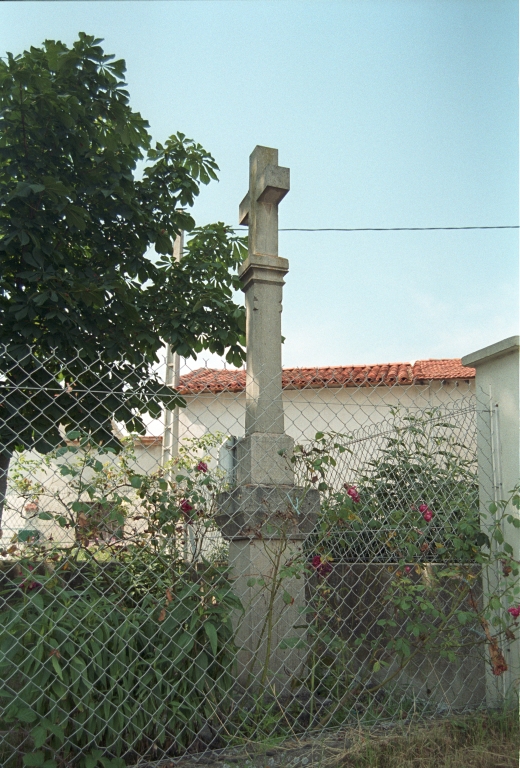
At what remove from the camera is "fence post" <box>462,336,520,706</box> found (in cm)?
280

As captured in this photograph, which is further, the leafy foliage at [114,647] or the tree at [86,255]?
the tree at [86,255]

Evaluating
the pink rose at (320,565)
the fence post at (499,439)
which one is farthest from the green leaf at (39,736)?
the fence post at (499,439)

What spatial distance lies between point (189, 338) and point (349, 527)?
68.5 inches

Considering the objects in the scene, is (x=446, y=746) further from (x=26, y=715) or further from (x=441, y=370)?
(x=441, y=370)

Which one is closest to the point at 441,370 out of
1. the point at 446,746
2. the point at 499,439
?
the point at 499,439

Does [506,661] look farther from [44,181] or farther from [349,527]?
[44,181]

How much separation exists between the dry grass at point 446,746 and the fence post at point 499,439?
0.23 meters

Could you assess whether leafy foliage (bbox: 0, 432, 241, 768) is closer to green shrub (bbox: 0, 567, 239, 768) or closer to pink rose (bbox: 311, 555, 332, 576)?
green shrub (bbox: 0, 567, 239, 768)

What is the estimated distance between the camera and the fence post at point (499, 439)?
280 cm

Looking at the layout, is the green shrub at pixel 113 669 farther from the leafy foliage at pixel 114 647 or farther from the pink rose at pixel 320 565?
the pink rose at pixel 320 565

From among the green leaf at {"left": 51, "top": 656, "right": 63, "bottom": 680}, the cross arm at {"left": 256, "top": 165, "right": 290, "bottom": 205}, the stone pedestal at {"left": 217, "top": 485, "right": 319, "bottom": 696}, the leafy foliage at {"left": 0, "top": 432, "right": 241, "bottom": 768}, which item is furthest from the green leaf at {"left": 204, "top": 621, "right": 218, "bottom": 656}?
the cross arm at {"left": 256, "top": 165, "right": 290, "bottom": 205}

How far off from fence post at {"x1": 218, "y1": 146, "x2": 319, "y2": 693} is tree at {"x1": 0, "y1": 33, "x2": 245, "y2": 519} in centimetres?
69

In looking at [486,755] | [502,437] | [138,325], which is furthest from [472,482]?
[138,325]

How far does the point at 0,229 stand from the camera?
3742mm
